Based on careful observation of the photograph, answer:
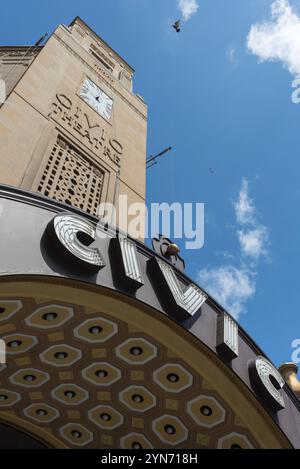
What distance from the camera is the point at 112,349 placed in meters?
8.09

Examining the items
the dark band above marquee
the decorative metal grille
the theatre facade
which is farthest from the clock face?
the dark band above marquee

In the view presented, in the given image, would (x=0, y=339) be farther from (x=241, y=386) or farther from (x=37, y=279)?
(x=241, y=386)

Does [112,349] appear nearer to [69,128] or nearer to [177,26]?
[69,128]

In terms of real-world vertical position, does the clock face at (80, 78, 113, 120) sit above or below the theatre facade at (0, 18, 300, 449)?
above

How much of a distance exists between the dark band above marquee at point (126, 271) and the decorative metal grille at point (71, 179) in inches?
177

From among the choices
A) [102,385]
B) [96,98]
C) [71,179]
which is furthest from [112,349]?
[96,98]

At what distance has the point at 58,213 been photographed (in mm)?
7359

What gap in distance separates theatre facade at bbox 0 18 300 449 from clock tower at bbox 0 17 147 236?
629mm

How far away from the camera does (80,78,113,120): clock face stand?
16875 millimetres

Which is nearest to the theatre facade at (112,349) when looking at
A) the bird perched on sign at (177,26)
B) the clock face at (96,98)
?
the clock face at (96,98)

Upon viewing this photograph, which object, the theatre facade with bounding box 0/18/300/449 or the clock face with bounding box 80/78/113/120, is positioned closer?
the theatre facade with bounding box 0/18/300/449

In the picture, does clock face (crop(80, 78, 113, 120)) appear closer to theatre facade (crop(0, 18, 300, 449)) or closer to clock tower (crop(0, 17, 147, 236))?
clock tower (crop(0, 17, 147, 236))
